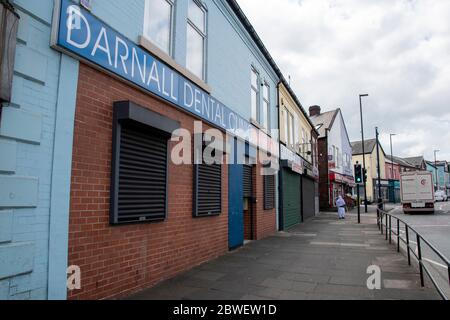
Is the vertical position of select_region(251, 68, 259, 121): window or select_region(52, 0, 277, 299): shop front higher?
select_region(251, 68, 259, 121): window

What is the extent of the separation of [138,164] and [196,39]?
3700mm

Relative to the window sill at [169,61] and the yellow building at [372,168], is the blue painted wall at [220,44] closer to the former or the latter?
the window sill at [169,61]

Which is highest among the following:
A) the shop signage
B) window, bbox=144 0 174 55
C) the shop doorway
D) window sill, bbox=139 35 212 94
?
window, bbox=144 0 174 55

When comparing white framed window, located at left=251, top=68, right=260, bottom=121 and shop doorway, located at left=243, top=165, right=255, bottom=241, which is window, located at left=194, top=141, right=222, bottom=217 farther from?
white framed window, located at left=251, top=68, right=260, bottom=121

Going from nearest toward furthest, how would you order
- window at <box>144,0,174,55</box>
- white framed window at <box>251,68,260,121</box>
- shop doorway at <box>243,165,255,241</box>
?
window at <box>144,0,174,55</box>
shop doorway at <box>243,165,255,241</box>
white framed window at <box>251,68,260,121</box>

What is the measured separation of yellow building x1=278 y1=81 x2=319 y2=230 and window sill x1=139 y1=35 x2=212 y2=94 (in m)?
7.52

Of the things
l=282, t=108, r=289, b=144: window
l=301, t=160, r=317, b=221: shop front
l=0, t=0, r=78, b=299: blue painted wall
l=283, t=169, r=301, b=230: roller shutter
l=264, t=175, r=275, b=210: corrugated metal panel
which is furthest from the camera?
l=301, t=160, r=317, b=221: shop front

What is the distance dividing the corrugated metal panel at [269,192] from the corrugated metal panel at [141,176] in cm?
656

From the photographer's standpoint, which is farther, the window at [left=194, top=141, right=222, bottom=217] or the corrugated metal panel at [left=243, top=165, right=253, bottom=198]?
the corrugated metal panel at [left=243, top=165, right=253, bottom=198]

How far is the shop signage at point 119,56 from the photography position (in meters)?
3.92

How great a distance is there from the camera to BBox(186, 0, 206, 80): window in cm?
718

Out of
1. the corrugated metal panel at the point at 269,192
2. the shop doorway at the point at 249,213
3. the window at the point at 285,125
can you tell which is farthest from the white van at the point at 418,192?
the shop doorway at the point at 249,213

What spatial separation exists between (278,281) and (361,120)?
70.3 ft

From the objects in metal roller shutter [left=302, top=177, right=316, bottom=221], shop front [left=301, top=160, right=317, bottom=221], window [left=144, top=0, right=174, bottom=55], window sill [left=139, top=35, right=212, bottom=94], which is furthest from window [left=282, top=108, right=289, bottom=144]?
window [left=144, top=0, right=174, bottom=55]
